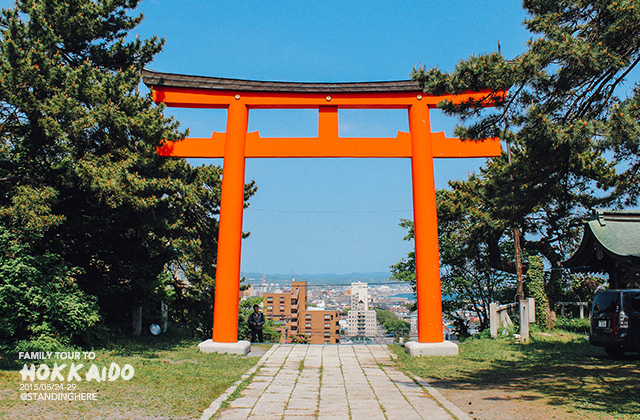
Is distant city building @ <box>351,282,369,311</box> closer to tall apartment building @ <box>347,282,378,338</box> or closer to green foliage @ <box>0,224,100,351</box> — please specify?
tall apartment building @ <box>347,282,378,338</box>

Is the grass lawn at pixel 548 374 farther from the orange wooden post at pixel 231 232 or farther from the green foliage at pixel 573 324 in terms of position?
the orange wooden post at pixel 231 232

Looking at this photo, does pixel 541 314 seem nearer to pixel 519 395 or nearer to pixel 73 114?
pixel 519 395

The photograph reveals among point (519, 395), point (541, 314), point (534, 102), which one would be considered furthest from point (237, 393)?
point (541, 314)

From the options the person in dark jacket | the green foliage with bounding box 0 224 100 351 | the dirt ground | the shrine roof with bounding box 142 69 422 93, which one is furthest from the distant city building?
the dirt ground

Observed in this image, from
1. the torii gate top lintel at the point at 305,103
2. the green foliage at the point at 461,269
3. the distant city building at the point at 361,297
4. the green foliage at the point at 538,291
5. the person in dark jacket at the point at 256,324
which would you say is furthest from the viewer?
the distant city building at the point at 361,297

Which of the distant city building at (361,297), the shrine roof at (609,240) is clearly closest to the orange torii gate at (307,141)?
the shrine roof at (609,240)

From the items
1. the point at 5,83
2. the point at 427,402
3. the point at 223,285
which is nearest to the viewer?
the point at 427,402

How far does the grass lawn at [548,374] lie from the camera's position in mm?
5312

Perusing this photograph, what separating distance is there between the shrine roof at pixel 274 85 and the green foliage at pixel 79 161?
86cm

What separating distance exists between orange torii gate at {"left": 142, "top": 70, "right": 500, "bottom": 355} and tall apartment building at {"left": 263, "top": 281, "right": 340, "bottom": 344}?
78.0 ft

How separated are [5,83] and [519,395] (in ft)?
30.5

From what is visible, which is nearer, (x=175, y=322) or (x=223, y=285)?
(x=223, y=285)

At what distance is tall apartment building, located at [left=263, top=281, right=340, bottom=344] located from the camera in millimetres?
37000

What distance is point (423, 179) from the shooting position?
1038cm
